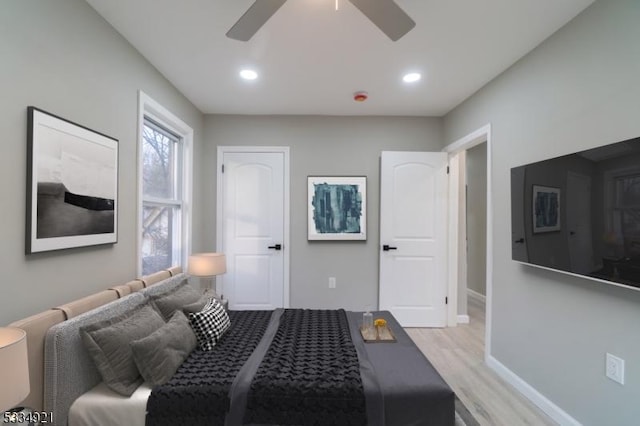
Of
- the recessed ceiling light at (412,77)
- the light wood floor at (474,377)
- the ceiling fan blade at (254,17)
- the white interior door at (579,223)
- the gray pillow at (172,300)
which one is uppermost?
the recessed ceiling light at (412,77)

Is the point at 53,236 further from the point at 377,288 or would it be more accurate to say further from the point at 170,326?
the point at 377,288

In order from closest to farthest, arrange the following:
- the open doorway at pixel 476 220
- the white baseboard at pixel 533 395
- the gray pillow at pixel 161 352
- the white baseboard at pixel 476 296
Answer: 1. the gray pillow at pixel 161 352
2. the white baseboard at pixel 533 395
3. the white baseboard at pixel 476 296
4. the open doorway at pixel 476 220

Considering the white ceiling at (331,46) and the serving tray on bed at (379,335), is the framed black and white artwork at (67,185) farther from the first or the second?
the serving tray on bed at (379,335)

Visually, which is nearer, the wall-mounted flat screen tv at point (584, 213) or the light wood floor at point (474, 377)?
the wall-mounted flat screen tv at point (584, 213)

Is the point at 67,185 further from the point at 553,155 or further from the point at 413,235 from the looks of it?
the point at 413,235

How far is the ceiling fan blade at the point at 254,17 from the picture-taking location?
1342 millimetres

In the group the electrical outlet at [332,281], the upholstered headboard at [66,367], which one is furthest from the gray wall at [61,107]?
the electrical outlet at [332,281]

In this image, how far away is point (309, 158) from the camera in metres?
3.87

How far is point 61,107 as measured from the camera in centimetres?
166

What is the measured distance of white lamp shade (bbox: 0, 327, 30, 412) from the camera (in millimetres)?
930

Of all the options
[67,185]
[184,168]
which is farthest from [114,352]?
[184,168]

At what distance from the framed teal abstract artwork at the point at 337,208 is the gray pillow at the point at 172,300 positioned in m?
1.77

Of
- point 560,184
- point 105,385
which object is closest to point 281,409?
point 105,385

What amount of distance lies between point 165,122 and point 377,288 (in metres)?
2.97
